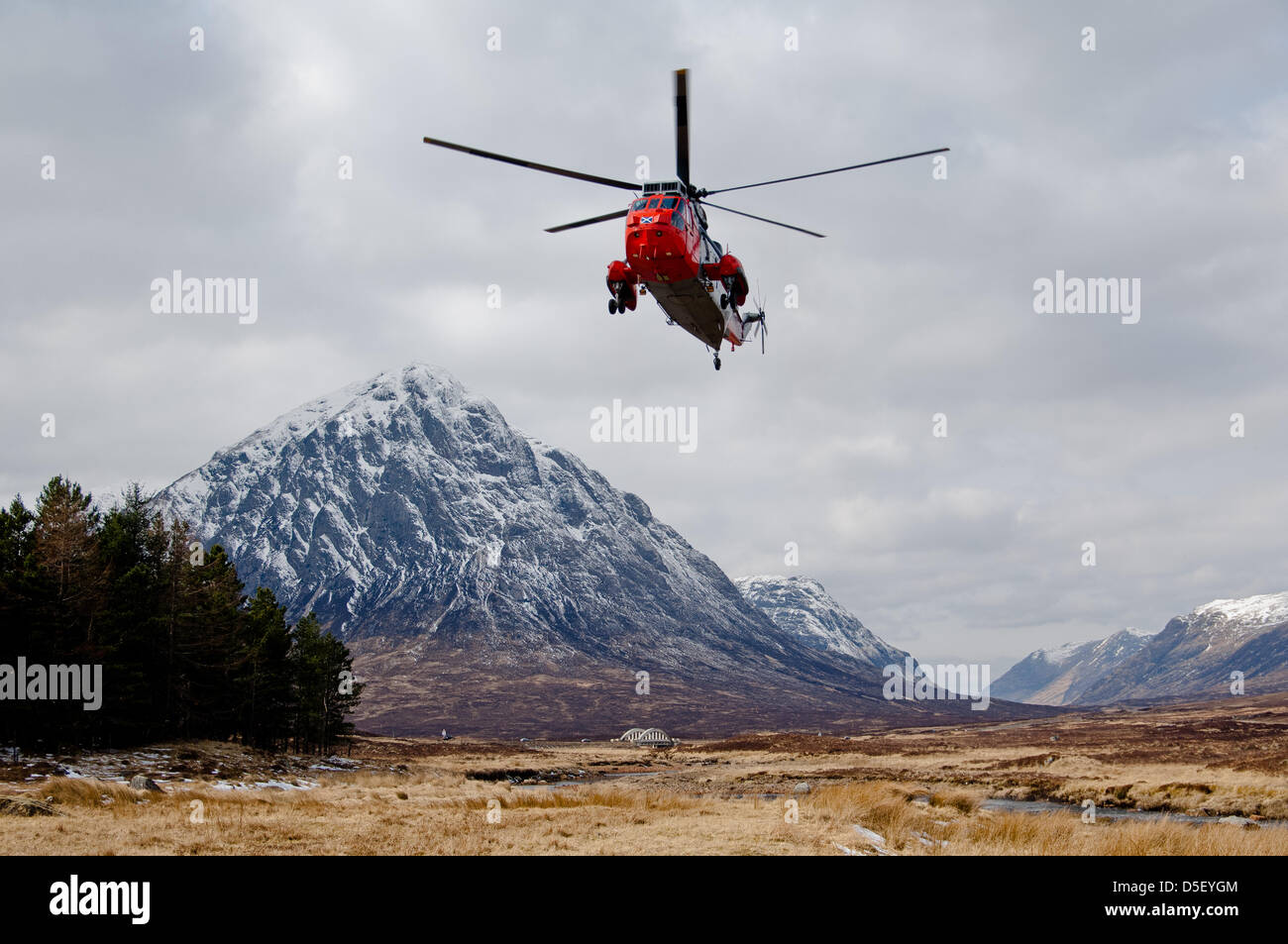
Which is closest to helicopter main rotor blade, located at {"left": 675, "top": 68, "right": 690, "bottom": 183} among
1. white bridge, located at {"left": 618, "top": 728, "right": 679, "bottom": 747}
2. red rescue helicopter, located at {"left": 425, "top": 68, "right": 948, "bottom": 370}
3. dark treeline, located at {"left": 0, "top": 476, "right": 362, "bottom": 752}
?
→ red rescue helicopter, located at {"left": 425, "top": 68, "right": 948, "bottom": 370}

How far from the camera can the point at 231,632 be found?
174 feet

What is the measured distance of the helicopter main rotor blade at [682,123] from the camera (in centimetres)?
2373

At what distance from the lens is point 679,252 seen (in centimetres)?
2564

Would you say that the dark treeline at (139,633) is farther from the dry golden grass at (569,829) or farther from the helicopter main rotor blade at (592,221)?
the helicopter main rotor blade at (592,221)

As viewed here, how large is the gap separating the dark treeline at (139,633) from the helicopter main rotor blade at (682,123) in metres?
34.3

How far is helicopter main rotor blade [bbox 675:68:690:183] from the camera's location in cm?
2373

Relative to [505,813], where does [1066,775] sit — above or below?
below

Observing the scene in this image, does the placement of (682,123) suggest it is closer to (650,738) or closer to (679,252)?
Answer: (679,252)

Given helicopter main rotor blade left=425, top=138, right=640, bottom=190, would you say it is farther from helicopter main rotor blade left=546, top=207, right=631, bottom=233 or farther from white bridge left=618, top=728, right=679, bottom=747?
white bridge left=618, top=728, right=679, bottom=747

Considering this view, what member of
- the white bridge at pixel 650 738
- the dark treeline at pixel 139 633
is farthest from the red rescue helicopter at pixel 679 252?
the white bridge at pixel 650 738
